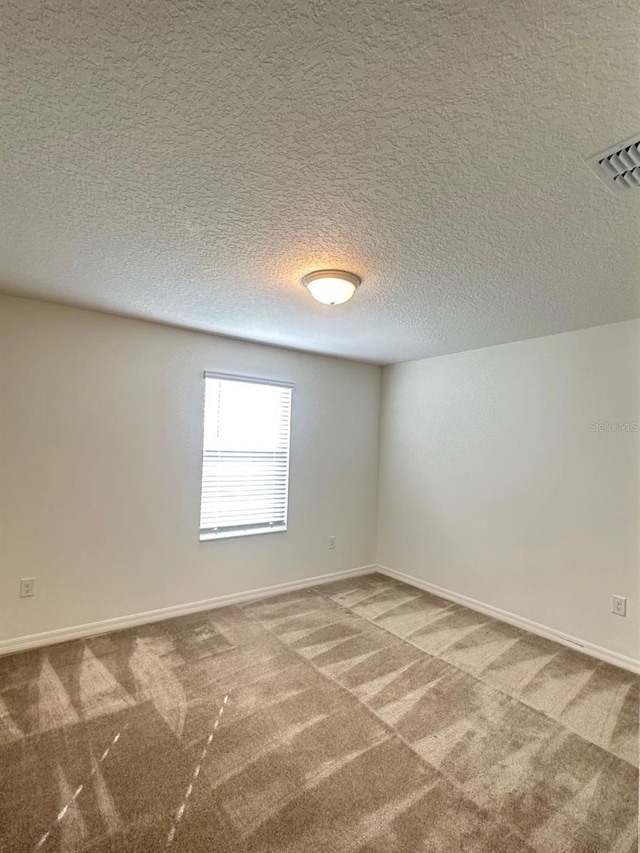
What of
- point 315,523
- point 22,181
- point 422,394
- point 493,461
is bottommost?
point 315,523

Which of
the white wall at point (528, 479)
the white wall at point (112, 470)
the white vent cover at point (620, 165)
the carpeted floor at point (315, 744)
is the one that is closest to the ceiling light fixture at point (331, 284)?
the white vent cover at point (620, 165)

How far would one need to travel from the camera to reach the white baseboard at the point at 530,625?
2761 millimetres

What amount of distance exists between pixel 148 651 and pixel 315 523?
1879 mm

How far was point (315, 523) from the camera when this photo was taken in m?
4.18

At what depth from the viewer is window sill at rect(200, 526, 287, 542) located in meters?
3.53

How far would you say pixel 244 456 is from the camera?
147 inches

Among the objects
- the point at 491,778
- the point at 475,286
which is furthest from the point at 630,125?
the point at 491,778

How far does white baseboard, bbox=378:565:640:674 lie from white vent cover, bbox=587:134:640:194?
9.44 feet

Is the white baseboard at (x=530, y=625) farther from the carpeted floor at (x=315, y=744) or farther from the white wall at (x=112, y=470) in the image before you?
the white wall at (x=112, y=470)

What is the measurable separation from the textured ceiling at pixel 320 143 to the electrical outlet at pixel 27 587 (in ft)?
6.40

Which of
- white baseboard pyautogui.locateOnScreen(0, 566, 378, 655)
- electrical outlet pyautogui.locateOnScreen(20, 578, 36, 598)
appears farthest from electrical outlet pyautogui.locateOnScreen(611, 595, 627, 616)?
electrical outlet pyautogui.locateOnScreen(20, 578, 36, 598)

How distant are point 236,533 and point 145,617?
94 centimetres

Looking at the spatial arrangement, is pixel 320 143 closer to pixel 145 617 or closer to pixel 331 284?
pixel 331 284

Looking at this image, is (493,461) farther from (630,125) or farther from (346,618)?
(630,125)
